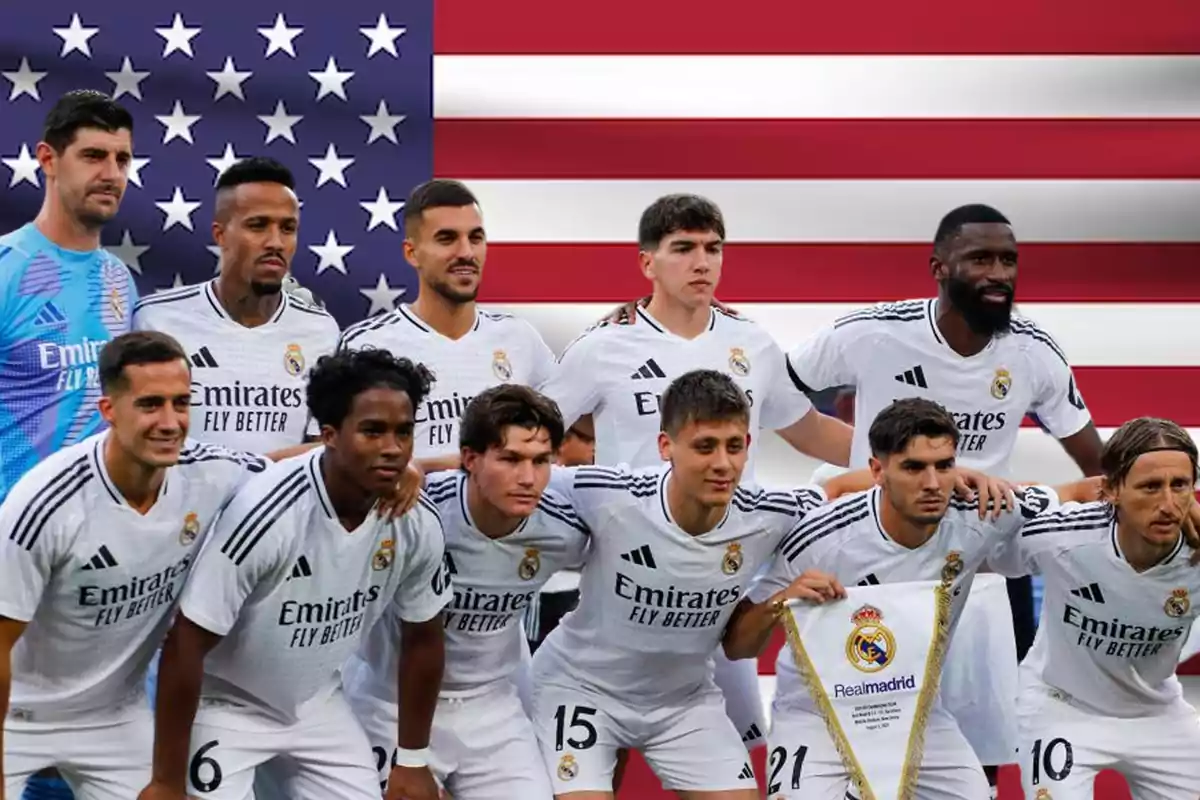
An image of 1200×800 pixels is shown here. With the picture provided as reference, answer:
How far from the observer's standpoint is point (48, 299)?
5.16 metres

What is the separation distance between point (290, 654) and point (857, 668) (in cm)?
169

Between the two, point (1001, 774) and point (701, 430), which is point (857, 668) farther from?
point (1001, 774)

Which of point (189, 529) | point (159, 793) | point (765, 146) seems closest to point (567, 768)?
point (159, 793)

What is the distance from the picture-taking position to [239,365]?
533cm

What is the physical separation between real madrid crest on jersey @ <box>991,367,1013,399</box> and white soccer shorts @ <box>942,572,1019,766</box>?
627 millimetres

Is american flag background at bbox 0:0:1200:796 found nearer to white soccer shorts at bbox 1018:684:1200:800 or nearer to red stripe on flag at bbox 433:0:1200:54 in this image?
red stripe on flag at bbox 433:0:1200:54

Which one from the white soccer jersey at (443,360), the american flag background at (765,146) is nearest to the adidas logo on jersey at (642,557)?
the white soccer jersey at (443,360)

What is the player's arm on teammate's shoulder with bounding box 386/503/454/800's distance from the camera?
16.2ft

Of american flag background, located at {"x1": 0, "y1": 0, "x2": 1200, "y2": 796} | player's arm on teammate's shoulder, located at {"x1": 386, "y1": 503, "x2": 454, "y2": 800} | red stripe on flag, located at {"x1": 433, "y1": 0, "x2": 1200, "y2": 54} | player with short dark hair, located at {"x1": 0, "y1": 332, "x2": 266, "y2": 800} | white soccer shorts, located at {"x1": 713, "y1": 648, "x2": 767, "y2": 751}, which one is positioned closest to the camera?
player with short dark hair, located at {"x1": 0, "y1": 332, "x2": 266, "y2": 800}

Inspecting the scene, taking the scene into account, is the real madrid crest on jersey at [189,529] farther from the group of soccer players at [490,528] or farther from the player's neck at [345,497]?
the player's neck at [345,497]

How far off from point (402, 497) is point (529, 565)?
1.98 ft

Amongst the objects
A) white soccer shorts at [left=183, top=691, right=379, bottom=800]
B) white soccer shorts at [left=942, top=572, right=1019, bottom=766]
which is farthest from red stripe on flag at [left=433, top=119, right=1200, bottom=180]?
white soccer shorts at [left=183, top=691, right=379, bottom=800]

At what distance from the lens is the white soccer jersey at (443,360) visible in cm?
543

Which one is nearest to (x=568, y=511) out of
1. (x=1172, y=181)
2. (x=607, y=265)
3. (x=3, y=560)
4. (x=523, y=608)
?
(x=523, y=608)
